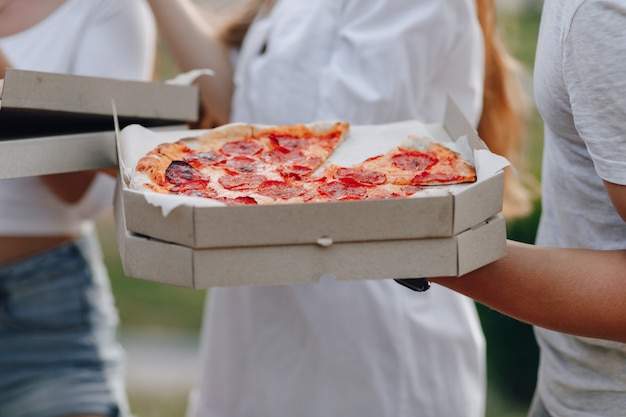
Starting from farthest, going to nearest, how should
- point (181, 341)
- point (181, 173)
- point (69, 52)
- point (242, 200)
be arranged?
point (181, 341) < point (69, 52) < point (181, 173) < point (242, 200)

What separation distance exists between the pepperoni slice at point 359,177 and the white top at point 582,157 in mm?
296

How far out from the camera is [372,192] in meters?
1.25

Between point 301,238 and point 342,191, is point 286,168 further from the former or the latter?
point 301,238

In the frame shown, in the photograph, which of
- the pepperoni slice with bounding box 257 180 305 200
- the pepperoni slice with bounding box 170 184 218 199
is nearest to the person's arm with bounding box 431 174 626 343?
the pepperoni slice with bounding box 257 180 305 200

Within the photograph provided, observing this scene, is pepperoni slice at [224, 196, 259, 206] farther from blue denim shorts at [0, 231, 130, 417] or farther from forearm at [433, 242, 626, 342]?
blue denim shorts at [0, 231, 130, 417]

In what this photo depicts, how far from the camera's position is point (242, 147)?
1.46 m

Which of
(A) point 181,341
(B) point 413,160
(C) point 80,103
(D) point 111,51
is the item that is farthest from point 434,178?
(A) point 181,341

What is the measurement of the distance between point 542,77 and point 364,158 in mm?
316

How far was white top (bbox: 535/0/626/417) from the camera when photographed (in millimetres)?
1147

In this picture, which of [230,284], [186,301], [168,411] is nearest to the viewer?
[230,284]

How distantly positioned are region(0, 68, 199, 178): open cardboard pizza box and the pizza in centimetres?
12

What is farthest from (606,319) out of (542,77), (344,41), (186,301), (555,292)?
(186,301)

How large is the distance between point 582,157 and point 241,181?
1.80 ft

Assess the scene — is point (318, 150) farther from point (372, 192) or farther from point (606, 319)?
point (606, 319)
